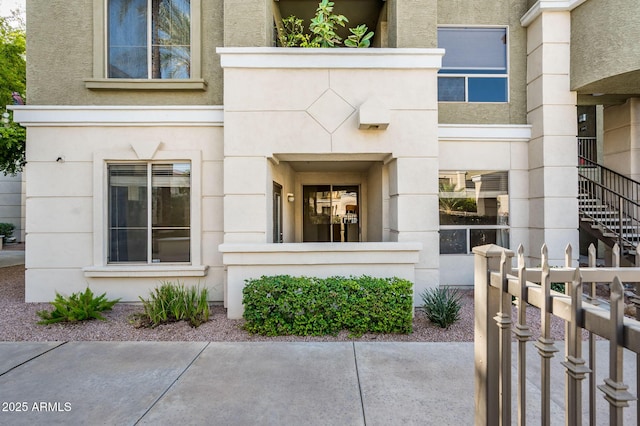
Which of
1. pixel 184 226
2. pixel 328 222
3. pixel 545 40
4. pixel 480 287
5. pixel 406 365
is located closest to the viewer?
pixel 480 287

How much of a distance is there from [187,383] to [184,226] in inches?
142

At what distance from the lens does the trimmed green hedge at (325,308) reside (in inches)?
193

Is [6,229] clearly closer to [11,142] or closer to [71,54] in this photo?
[11,142]

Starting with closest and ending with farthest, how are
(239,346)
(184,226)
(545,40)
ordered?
1. (239,346)
2. (184,226)
3. (545,40)

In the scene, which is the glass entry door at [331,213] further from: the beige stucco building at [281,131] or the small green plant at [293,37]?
the small green plant at [293,37]

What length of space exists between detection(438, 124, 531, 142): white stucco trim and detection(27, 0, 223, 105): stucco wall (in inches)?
198

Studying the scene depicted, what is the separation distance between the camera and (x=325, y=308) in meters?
4.94

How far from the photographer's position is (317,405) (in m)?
3.24

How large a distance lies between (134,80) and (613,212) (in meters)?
11.2

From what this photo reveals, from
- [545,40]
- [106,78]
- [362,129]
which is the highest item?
[545,40]

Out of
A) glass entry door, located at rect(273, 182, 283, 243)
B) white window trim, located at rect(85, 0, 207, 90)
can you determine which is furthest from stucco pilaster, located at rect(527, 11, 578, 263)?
white window trim, located at rect(85, 0, 207, 90)

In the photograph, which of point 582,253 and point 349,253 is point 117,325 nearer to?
point 349,253

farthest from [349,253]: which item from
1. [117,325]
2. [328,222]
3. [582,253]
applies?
[582,253]

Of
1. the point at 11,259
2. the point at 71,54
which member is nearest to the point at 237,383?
the point at 71,54
